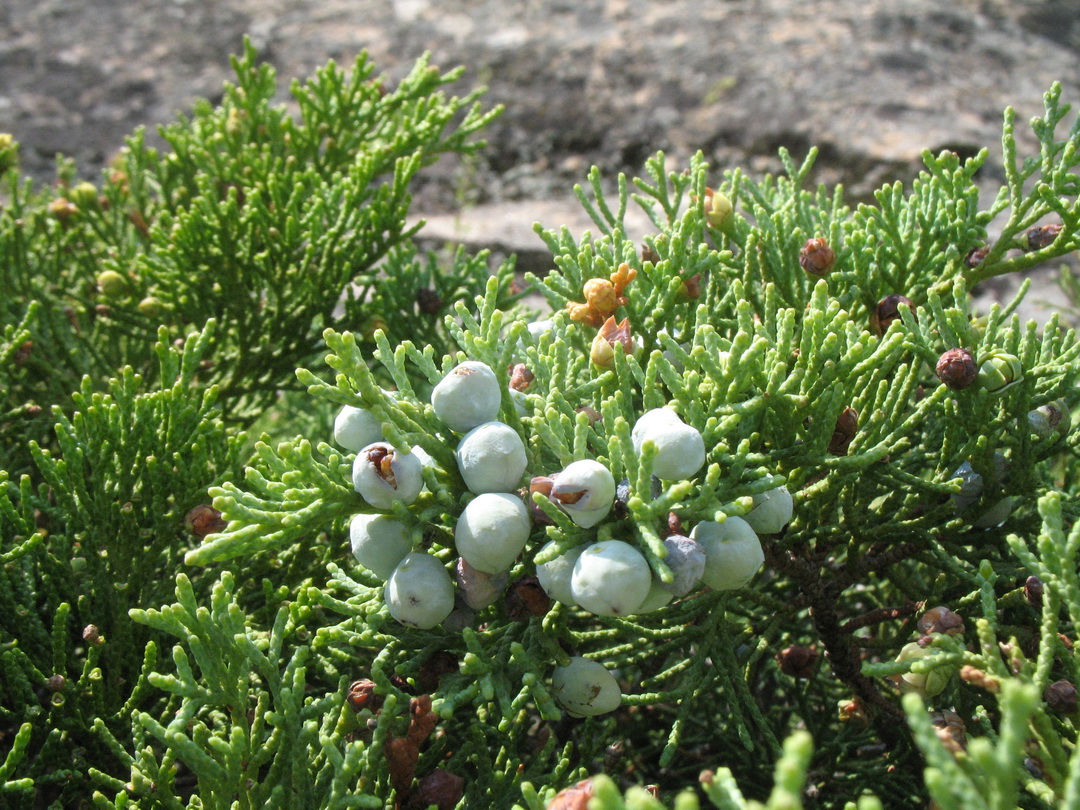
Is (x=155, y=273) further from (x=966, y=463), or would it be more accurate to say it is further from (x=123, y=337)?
(x=966, y=463)

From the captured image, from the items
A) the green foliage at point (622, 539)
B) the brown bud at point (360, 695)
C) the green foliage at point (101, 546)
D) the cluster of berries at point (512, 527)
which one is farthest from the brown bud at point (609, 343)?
the green foliage at point (101, 546)

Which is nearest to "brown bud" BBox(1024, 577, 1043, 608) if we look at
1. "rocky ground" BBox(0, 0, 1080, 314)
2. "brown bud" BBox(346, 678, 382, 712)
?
"brown bud" BBox(346, 678, 382, 712)

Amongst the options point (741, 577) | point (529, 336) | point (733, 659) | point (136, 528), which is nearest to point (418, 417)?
point (529, 336)

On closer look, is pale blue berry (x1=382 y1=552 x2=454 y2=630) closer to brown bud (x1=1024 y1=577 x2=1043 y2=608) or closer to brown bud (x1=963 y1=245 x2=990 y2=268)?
brown bud (x1=1024 y1=577 x2=1043 y2=608)

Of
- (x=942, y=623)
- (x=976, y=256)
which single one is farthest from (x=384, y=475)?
(x=976, y=256)

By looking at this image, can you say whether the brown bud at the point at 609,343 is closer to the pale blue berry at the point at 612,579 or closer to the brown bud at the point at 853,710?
the pale blue berry at the point at 612,579

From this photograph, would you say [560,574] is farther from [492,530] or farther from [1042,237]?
[1042,237]
